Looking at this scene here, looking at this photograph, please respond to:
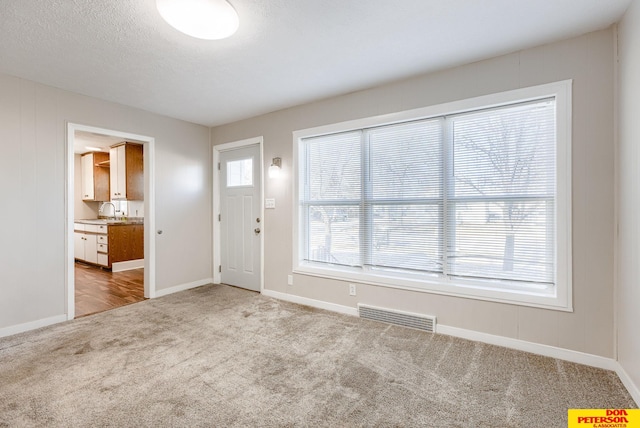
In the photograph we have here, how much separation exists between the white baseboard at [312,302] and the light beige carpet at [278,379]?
374 mm

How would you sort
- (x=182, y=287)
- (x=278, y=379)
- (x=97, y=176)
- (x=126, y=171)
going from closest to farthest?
1. (x=278, y=379)
2. (x=182, y=287)
3. (x=126, y=171)
4. (x=97, y=176)

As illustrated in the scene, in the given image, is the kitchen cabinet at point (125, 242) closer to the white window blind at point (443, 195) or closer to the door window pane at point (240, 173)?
the door window pane at point (240, 173)

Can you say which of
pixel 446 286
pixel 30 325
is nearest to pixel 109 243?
pixel 30 325

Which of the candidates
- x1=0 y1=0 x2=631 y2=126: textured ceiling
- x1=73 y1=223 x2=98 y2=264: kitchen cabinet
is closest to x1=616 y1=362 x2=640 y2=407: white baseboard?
x1=0 y1=0 x2=631 y2=126: textured ceiling

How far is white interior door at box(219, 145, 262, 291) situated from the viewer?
14.2 ft

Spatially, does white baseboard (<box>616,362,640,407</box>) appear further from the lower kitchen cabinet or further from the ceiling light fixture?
the lower kitchen cabinet

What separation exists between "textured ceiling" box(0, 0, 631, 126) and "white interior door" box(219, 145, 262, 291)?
1283 mm

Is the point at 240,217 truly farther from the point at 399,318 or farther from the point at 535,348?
the point at 535,348

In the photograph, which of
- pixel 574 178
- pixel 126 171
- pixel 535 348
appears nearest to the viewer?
pixel 574 178

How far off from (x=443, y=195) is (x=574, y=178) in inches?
38.6

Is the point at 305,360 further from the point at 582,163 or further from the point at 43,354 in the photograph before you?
the point at 582,163

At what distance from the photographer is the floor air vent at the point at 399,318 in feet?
9.61

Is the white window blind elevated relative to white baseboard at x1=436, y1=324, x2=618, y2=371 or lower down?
elevated

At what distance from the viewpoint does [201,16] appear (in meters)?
1.88
